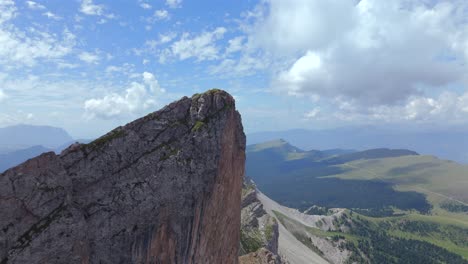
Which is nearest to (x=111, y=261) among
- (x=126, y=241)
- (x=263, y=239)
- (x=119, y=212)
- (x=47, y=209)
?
(x=126, y=241)

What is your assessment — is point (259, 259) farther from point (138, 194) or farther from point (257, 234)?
point (257, 234)

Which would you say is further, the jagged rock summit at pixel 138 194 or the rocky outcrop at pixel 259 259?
the rocky outcrop at pixel 259 259

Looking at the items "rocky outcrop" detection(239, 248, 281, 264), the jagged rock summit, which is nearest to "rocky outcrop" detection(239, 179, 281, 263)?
"rocky outcrop" detection(239, 248, 281, 264)

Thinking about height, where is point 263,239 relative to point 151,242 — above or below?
below

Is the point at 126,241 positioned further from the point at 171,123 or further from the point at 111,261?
the point at 171,123

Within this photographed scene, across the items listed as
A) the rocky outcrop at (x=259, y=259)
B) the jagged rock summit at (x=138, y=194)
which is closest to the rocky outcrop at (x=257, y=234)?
the rocky outcrop at (x=259, y=259)

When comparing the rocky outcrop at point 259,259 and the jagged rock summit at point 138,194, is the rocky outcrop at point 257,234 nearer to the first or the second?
the rocky outcrop at point 259,259

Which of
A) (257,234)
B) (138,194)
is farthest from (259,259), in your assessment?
(257,234)
